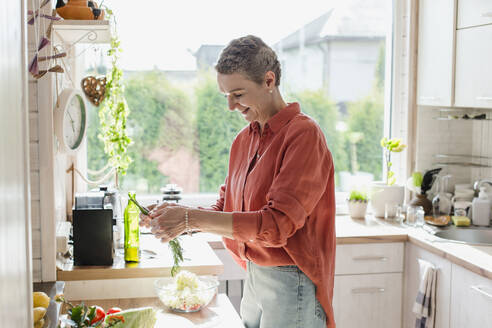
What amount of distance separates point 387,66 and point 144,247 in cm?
196

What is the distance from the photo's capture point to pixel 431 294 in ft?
8.51

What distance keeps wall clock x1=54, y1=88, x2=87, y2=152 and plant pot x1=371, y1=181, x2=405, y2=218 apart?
1679mm

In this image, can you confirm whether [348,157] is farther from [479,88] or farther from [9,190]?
[9,190]

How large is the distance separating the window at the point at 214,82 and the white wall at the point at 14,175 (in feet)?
8.80

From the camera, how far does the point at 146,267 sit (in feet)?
6.99

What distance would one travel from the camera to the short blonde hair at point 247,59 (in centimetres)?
167

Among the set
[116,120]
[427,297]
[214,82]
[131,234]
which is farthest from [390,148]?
[131,234]

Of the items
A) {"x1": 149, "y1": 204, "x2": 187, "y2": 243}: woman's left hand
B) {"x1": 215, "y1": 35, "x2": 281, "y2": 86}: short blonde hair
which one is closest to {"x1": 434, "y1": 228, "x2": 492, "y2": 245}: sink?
{"x1": 215, "y1": 35, "x2": 281, "y2": 86}: short blonde hair

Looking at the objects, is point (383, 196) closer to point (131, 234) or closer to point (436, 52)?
point (436, 52)

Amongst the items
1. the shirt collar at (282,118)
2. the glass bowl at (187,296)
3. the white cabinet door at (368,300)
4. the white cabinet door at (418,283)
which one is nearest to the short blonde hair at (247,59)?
the shirt collar at (282,118)

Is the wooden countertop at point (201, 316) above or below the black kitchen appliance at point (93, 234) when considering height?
below

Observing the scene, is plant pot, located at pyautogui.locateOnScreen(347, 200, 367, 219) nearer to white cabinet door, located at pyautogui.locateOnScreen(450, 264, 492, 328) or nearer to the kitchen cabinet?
the kitchen cabinet

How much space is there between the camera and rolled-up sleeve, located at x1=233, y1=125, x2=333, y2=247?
1553 millimetres

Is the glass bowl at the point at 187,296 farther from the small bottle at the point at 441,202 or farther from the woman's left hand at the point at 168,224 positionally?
the small bottle at the point at 441,202
